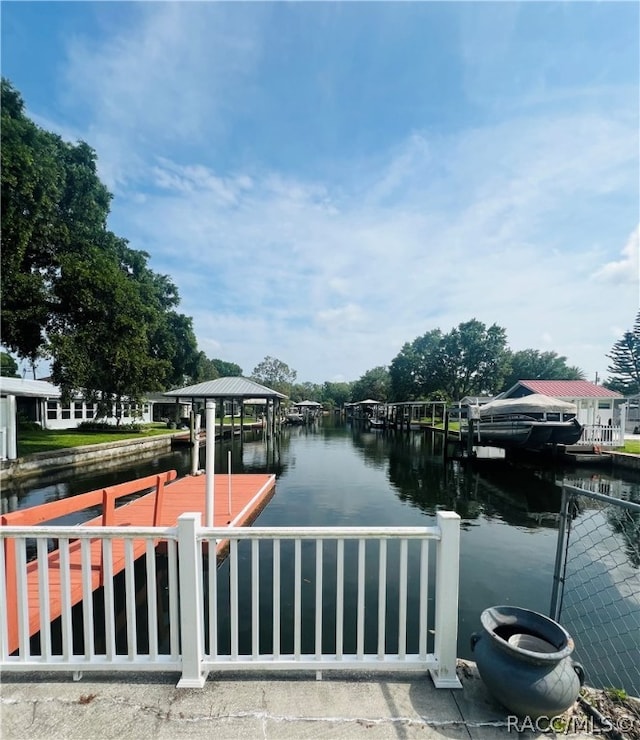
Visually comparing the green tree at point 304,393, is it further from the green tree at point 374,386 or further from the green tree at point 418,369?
the green tree at point 418,369

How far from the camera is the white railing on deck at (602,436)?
15.7m

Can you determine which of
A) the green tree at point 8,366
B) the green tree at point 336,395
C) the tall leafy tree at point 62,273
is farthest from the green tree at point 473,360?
the green tree at point 8,366

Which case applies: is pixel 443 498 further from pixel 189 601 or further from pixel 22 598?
pixel 22 598

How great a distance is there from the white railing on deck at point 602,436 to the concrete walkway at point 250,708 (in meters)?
16.9

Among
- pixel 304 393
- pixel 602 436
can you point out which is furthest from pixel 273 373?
pixel 602 436

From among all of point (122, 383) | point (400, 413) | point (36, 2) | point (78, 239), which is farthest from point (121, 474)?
point (400, 413)

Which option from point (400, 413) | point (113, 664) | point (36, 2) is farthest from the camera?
point (400, 413)

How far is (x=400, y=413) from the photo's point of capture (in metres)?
40.2

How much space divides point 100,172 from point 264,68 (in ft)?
40.7

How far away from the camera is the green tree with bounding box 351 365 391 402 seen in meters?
62.1

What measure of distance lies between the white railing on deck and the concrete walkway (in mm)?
16855

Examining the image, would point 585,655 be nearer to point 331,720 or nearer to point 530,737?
point 530,737

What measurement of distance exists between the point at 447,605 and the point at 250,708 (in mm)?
1099

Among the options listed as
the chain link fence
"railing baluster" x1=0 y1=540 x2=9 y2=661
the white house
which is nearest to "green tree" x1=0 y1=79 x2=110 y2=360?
the white house
